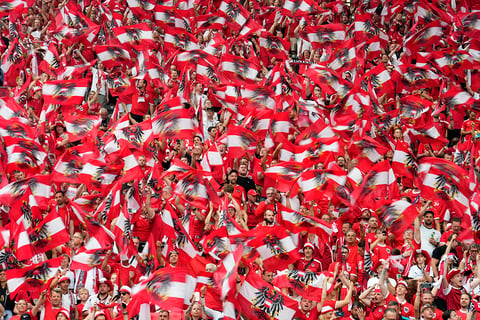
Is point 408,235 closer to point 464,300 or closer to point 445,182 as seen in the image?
point 445,182

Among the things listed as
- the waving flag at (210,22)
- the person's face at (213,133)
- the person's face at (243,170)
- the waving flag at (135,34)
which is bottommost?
the waving flag at (210,22)

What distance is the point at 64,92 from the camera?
18.3 metres

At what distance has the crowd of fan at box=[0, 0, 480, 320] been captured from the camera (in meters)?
12.7

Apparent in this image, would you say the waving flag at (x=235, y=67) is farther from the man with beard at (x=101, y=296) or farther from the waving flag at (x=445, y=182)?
the man with beard at (x=101, y=296)

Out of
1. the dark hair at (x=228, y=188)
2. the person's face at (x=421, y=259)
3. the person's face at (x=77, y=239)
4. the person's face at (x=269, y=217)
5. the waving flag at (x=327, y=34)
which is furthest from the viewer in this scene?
the waving flag at (x=327, y=34)

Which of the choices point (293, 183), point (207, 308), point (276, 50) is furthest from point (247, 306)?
point (276, 50)

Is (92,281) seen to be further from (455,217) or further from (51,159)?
(455,217)

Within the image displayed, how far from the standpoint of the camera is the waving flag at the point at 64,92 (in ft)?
60.0

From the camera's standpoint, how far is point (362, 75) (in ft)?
64.0

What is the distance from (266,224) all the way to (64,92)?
5.55 m

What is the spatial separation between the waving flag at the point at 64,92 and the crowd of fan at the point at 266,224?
0.28 metres

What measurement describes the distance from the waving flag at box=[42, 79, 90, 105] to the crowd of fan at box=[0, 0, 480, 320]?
284mm

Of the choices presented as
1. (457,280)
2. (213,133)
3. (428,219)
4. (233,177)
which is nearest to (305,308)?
(457,280)

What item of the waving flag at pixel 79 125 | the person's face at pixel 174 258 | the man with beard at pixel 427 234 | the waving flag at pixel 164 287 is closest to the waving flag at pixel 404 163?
the man with beard at pixel 427 234
